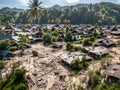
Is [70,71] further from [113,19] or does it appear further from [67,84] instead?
[113,19]

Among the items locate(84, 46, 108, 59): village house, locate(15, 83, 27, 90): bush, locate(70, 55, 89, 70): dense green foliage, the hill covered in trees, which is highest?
the hill covered in trees

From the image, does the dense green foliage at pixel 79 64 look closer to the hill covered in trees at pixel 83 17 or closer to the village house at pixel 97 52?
the village house at pixel 97 52

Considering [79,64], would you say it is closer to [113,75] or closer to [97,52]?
[97,52]

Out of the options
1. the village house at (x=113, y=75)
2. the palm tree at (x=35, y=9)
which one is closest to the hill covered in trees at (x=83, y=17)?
the palm tree at (x=35, y=9)

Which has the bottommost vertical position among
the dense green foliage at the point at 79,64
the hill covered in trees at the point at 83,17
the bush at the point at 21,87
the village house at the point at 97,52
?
the bush at the point at 21,87

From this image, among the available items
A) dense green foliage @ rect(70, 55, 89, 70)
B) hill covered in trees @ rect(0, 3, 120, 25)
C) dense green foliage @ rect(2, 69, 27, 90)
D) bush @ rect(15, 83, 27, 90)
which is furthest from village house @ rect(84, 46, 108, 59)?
hill covered in trees @ rect(0, 3, 120, 25)

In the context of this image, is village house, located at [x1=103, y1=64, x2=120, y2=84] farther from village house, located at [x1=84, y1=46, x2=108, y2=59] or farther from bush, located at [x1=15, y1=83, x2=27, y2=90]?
bush, located at [x1=15, y1=83, x2=27, y2=90]

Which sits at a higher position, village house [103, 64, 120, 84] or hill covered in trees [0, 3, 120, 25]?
hill covered in trees [0, 3, 120, 25]

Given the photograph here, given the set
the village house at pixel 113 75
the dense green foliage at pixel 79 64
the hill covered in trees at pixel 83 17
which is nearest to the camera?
the village house at pixel 113 75

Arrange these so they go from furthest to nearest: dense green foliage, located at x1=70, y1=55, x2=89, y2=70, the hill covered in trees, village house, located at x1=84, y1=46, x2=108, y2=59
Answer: the hill covered in trees
village house, located at x1=84, y1=46, x2=108, y2=59
dense green foliage, located at x1=70, y1=55, x2=89, y2=70

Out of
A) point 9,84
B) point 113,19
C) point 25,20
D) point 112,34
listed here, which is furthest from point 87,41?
point 25,20

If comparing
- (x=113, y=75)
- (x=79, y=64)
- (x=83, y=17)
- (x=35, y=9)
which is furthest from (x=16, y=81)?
(x=83, y=17)
